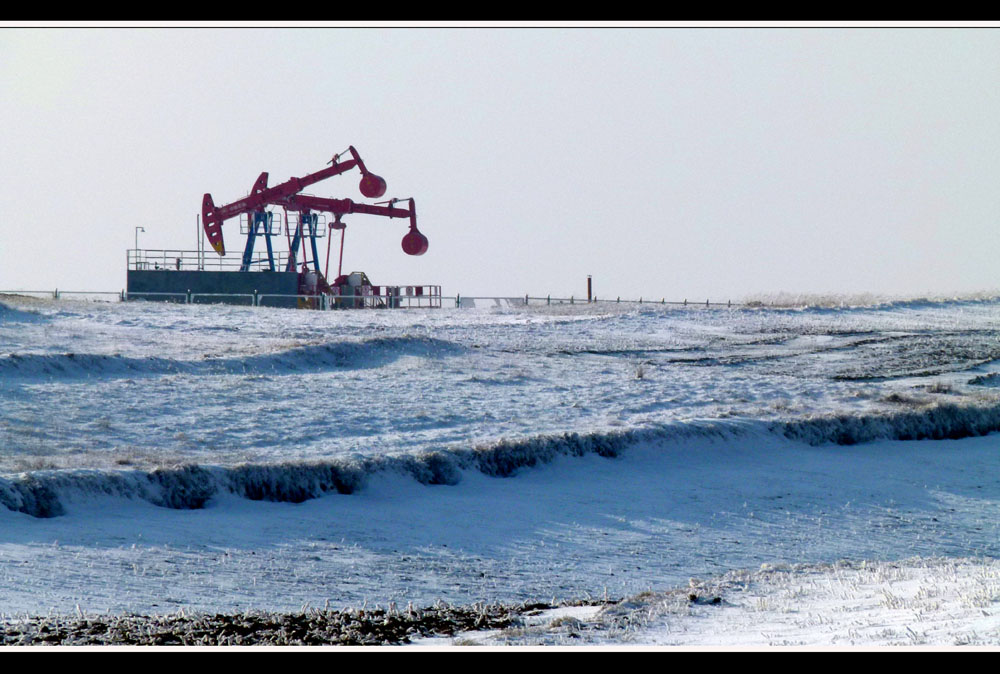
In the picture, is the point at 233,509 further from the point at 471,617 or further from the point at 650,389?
the point at 650,389

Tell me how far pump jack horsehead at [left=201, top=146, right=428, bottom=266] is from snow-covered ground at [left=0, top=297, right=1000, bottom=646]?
24.1 meters

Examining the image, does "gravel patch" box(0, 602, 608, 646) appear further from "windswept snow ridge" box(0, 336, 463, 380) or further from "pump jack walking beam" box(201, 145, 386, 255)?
"pump jack walking beam" box(201, 145, 386, 255)

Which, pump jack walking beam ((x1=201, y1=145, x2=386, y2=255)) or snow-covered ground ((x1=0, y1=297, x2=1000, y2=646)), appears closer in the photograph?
snow-covered ground ((x1=0, y1=297, x2=1000, y2=646))

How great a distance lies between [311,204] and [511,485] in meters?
36.5

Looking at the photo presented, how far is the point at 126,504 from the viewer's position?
10.4 metres

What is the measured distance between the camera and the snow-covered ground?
24.6 ft

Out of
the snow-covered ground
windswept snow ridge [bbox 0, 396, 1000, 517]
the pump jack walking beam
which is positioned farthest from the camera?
the pump jack walking beam

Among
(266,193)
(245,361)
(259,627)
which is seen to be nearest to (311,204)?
(266,193)

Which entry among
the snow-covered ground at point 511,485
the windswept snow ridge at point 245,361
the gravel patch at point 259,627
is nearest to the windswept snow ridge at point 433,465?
the snow-covered ground at point 511,485

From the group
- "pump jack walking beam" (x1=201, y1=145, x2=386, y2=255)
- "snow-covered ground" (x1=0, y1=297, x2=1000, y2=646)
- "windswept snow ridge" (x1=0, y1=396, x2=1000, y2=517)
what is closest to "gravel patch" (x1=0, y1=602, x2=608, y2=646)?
"snow-covered ground" (x1=0, y1=297, x2=1000, y2=646)
